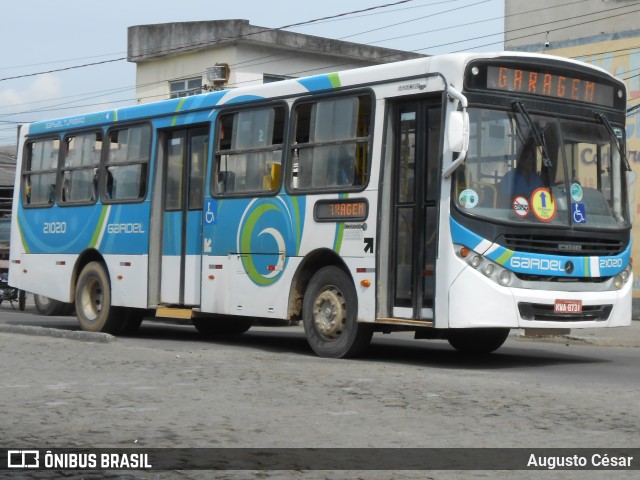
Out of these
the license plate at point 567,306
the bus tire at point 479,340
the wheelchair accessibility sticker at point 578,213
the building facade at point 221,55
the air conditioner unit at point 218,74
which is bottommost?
the bus tire at point 479,340

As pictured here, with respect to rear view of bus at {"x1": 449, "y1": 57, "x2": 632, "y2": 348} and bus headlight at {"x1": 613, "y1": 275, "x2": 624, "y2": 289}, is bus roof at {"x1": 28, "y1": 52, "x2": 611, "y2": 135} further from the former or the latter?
bus headlight at {"x1": 613, "y1": 275, "x2": 624, "y2": 289}

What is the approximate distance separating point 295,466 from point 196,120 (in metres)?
10.4

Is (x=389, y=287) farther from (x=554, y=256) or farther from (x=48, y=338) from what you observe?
(x=48, y=338)

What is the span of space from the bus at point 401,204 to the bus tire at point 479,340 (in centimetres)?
2

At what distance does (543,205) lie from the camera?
42.0 ft

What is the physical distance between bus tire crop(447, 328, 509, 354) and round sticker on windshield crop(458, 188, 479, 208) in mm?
2611

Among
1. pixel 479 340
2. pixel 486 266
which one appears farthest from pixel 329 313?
pixel 486 266

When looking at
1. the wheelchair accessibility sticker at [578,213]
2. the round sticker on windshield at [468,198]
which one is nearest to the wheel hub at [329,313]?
the round sticker on windshield at [468,198]

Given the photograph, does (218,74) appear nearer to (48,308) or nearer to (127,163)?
(48,308)

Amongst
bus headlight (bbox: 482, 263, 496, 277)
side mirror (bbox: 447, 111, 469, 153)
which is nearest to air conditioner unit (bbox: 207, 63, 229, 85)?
side mirror (bbox: 447, 111, 469, 153)

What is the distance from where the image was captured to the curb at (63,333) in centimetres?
1551

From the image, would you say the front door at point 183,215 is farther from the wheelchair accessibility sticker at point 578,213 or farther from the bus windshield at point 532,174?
the wheelchair accessibility sticker at point 578,213

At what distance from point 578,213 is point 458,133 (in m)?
1.77

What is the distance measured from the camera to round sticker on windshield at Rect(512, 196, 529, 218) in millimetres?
12648
